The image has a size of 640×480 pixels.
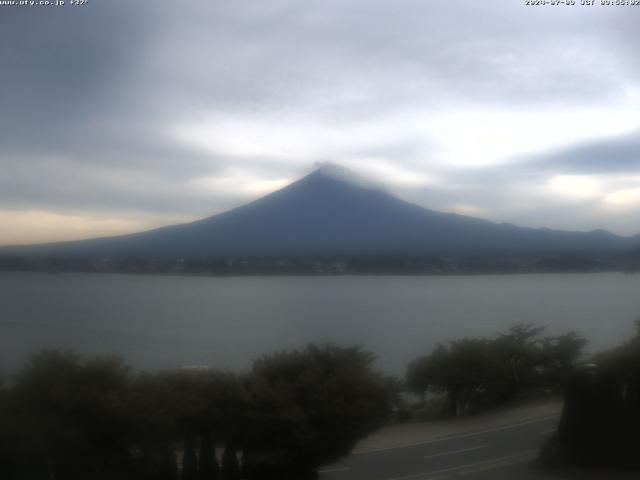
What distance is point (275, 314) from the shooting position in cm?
2103

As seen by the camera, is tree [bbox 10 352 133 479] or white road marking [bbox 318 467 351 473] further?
white road marking [bbox 318 467 351 473]

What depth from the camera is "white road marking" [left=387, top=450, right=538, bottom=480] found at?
7.07m

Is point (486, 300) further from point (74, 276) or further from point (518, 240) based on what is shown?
point (74, 276)

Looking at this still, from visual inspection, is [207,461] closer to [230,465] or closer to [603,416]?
[230,465]

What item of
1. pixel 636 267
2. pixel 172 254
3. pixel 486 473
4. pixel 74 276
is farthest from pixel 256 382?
pixel 636 267

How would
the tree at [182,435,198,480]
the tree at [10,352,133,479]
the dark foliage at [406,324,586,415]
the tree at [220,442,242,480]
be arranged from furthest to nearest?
the dark foliage at [406,324,586,415] < the tree at [220,442,242,480] < the tree at [182,435,198,480] < the tree at [10,352,133,479]

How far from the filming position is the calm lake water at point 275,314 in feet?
36.4

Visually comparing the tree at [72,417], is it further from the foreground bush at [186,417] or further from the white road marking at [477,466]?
the white road marking at [477,466]

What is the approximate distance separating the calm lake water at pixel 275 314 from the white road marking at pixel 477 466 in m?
2.38

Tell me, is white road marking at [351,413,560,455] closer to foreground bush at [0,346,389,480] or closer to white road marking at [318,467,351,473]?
white road marking at [318,467,351,473]

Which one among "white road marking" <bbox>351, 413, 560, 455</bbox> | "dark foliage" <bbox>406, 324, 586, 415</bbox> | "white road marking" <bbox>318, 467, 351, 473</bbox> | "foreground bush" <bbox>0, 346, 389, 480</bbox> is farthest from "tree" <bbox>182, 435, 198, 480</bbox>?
"dark foliage" <bbox>406, 324, 586, 415</bbox>

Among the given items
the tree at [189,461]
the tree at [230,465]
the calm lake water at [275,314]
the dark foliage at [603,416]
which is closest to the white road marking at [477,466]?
the dark foliage at [603,416]

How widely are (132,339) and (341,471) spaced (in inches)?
283

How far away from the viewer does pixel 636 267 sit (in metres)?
11.3
